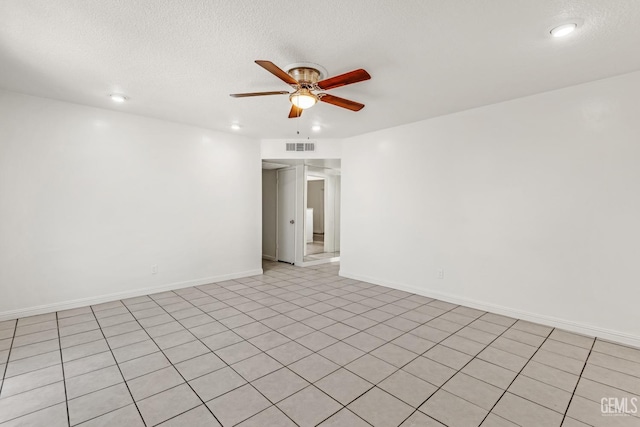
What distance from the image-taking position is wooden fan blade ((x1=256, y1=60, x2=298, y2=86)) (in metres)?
2.05

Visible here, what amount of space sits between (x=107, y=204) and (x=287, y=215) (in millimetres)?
3544

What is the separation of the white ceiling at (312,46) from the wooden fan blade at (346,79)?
261 millimetres

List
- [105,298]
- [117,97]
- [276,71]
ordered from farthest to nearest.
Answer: [105,298] < [117,97] < [276,71]

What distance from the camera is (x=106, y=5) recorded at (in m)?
1.89

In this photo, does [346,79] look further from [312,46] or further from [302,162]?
[302,162]

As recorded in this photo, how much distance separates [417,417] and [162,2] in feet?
10.3

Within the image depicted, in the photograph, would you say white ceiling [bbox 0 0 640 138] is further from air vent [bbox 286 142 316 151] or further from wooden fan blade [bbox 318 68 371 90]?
air vent [bbox 286 142 316 151]

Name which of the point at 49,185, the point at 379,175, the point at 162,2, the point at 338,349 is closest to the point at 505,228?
the point at 379,175

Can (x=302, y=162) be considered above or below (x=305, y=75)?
below

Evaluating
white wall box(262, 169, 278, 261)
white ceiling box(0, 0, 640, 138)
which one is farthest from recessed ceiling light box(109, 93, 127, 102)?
white wall box(262, 169, 278, 261)

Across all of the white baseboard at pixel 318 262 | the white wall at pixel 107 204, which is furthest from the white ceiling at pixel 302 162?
the white baseboard at pixel 318 262

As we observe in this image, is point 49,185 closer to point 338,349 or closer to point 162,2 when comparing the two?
point 162,2

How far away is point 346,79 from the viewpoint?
2.33 m

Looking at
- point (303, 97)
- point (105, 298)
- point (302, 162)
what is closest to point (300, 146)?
point (302, 162)
